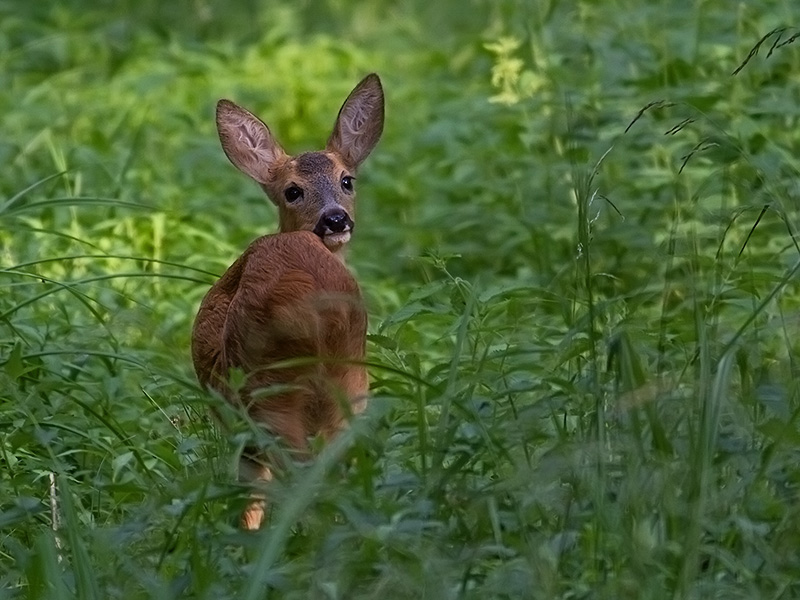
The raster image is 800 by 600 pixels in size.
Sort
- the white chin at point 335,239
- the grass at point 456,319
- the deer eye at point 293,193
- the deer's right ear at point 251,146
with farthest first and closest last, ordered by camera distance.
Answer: the deer's right ear at point 251,146 < the deer eye at point 293,193 < the white chin at point 335,239 < the grass at point 456,319

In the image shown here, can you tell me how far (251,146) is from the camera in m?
6.12

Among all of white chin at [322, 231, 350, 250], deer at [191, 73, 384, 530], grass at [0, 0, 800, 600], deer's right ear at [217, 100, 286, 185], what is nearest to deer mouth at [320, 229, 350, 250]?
white chin at [322, 231, 350, 250]

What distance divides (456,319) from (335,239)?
0.99m

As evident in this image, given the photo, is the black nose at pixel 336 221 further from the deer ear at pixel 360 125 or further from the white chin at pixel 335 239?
the deer ear at pixel 360 125

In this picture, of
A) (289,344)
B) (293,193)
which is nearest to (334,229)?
(293,193)

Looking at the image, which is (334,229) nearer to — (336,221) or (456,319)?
(336,221)

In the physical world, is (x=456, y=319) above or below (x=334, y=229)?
below

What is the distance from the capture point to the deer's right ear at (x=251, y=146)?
6.11 m

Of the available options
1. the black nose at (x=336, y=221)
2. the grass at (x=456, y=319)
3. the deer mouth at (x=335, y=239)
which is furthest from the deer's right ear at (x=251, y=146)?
the deer mouth at (x=335, y=239)

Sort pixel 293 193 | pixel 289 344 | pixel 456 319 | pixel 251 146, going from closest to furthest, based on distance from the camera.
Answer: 1. pixel 289 344
2. pixel 456 319
3. pixel 293 193
4. pixel 251 146

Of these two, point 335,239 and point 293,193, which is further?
point 293,193

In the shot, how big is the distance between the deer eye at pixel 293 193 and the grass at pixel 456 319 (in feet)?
1.35

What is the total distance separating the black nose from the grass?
370 millimetres

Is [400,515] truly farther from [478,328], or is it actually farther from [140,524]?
[478,328]
